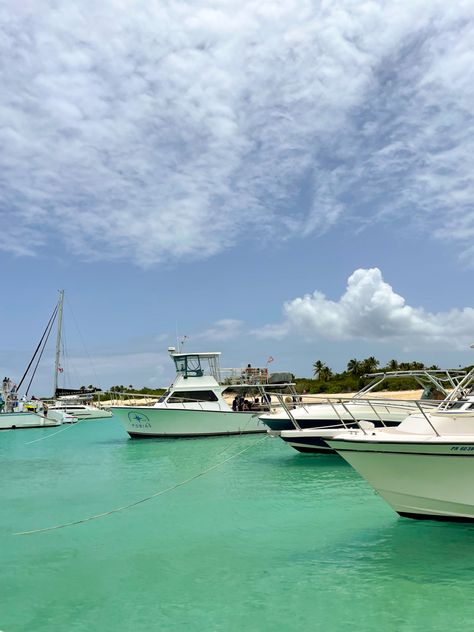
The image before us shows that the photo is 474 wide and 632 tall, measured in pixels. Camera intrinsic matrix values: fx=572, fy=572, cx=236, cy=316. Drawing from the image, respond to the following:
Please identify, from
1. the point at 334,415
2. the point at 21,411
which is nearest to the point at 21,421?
the point at 21,411

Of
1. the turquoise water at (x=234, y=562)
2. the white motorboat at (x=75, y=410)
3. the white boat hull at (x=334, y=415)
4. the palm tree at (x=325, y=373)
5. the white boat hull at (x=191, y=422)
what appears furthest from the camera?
the palm tree at (x=325, y=373)

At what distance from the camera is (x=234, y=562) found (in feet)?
26.9

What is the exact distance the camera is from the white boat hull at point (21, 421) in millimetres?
45094

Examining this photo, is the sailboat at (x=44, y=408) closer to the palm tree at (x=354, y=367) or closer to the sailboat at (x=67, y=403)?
the sailboat at (x=67, y=403)

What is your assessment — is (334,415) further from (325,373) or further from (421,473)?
(325,373)

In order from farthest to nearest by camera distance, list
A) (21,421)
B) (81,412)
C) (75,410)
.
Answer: (75,410)
(81,412)
(21,421)

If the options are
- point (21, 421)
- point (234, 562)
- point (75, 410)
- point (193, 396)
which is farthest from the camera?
point (75, 410)

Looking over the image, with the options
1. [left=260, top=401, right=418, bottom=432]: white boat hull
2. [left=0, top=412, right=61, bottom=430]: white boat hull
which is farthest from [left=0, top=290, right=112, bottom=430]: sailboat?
[left=260, top=401, right=418, bottom=432]: white boat hull

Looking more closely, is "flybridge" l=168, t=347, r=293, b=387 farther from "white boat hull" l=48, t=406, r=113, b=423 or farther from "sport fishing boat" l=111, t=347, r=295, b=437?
"white boat hull" l=48, t=406, r=113, b=423

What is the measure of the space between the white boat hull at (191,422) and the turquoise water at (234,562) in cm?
1233

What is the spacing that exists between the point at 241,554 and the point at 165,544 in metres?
1.43

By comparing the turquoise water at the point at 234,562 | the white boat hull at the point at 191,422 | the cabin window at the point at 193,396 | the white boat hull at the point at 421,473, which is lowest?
the turquoise water at the point at 234,562

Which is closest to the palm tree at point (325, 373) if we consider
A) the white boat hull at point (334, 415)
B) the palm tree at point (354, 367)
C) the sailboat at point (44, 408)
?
the palm tree at point (354, 367)

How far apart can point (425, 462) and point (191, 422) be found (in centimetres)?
1969
